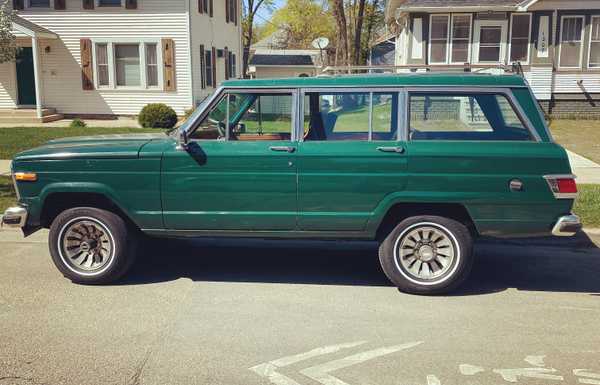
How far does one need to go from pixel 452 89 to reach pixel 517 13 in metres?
19.2

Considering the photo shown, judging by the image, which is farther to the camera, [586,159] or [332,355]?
[586,159]

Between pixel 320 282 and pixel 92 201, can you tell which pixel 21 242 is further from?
pixel 320 282

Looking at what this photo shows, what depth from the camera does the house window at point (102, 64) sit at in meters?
23.8

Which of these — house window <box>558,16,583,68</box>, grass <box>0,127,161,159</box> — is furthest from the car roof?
house window <box>558,16,583,68</box>

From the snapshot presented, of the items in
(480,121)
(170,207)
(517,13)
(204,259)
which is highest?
(517,13)

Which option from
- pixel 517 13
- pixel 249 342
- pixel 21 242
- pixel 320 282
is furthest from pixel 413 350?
pixel 517 13

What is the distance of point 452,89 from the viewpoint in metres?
5.89

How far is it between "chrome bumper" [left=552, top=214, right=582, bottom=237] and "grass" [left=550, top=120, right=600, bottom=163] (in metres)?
8.88

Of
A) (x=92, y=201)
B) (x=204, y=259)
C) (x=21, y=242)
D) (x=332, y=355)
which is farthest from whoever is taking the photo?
(x=21, y=242)

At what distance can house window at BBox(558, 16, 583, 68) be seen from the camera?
75.6 ft

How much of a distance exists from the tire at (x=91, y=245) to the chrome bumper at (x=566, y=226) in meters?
3.94

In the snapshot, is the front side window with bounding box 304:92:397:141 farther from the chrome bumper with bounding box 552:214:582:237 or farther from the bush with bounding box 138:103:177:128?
the bush with bounding box 138:103:177:128

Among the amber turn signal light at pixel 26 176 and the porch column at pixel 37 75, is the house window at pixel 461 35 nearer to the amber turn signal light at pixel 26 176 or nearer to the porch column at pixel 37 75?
the porch column at pixel 37 75

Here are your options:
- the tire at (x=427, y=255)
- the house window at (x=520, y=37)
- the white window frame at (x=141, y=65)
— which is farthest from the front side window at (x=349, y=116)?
the house window at (x=520, y=37)
